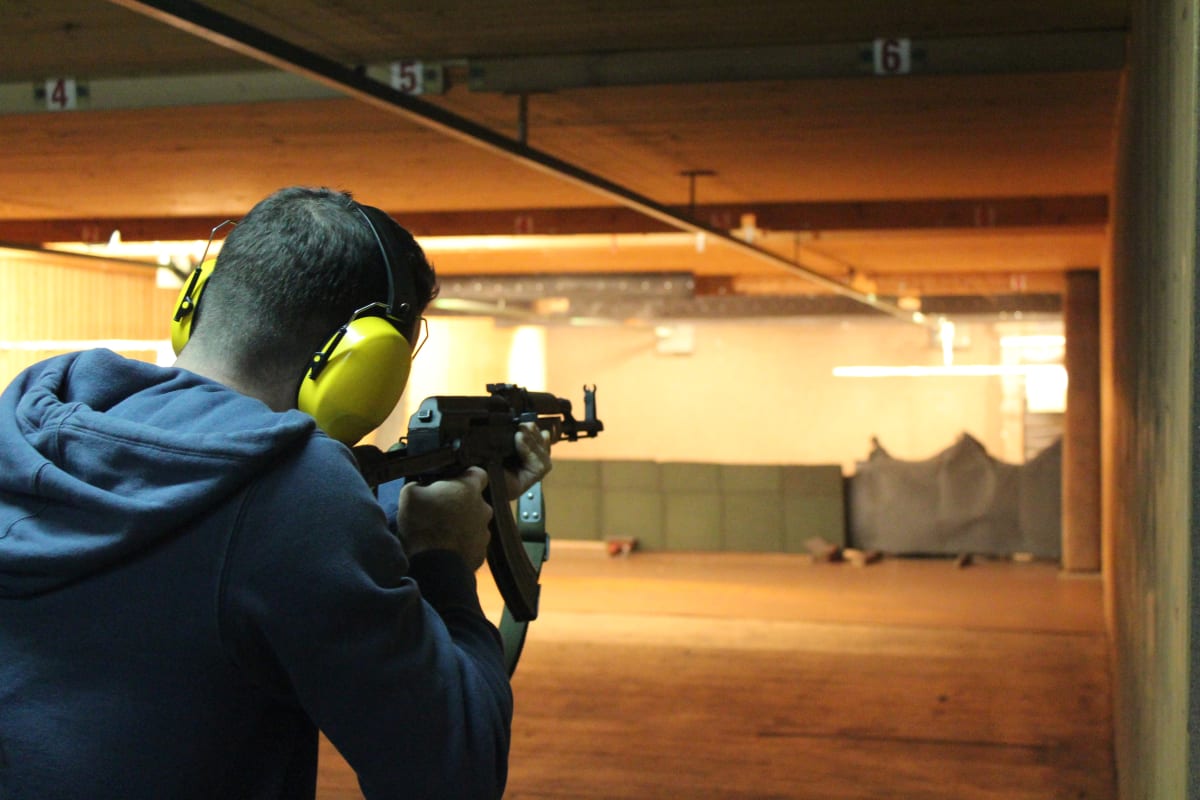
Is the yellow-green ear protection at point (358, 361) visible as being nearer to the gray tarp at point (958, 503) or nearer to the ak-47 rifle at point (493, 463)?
the ak-47 rifle at point (493, 463)

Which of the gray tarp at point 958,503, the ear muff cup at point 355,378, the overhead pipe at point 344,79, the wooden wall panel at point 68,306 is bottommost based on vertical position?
the gray tarp at point 958,503

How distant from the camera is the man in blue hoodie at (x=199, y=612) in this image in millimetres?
993

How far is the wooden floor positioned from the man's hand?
297cm

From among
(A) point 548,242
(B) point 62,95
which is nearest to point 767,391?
(A) point 548,242

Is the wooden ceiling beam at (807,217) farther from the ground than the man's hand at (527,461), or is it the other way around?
the wooden ceiling beam at (807,217)

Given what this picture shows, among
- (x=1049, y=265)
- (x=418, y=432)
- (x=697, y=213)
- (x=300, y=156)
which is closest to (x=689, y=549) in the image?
(x=1049, y=265)

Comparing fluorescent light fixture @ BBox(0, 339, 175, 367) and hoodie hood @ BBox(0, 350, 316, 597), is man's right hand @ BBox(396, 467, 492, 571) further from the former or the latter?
fluorescent light fixture @ BBox(0, 339, 175, 367)

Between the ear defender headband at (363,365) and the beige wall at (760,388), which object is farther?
the beige wall at (760,388)

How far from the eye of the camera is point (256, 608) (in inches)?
39.2

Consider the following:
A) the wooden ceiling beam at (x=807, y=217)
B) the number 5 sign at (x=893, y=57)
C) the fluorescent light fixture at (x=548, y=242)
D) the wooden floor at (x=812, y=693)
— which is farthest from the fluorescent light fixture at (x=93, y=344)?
the number 5 sign at (x=893, y=57)

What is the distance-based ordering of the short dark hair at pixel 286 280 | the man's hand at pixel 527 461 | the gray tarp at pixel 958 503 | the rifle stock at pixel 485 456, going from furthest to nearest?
the gray tarp at pixel 958 503 < the man's hand at pixel 527 461 < the rifle stock at pixel 485 456 < the short dark hair at pixel 286 280

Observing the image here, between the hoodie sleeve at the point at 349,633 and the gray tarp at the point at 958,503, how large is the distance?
11144mm

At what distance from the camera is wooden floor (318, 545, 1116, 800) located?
4.78 meters

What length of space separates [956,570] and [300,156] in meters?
7.26
